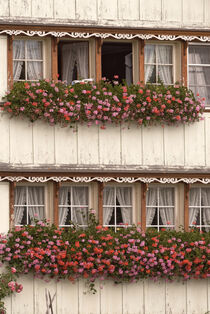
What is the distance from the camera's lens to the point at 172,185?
3753 centimetres

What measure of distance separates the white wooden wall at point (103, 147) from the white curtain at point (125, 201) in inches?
26.8

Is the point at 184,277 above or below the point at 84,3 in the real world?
below

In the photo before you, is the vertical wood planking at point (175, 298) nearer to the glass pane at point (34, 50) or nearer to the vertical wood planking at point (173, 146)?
the vertical wood planking at point (173, 146)

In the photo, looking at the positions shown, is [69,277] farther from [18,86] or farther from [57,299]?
[18,86]

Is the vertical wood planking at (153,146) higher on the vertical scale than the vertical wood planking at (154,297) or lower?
higher

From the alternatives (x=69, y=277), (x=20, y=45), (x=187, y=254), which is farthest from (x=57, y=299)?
(x=20, y=45)

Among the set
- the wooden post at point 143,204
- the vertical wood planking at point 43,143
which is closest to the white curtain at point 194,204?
the wooden post at point 143,204

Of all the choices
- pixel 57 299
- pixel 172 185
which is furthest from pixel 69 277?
pixel 172 185

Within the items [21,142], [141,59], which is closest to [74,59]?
[141,59]

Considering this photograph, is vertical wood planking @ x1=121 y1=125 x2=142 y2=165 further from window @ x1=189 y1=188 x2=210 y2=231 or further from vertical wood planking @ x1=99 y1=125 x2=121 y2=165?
window @ x1=189 y1=188 x2=210 y2=231

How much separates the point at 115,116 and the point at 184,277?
343 centimetres

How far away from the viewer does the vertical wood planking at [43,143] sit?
36.3 m

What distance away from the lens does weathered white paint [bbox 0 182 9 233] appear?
119 ft

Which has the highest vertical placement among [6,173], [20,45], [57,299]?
[20,45]
